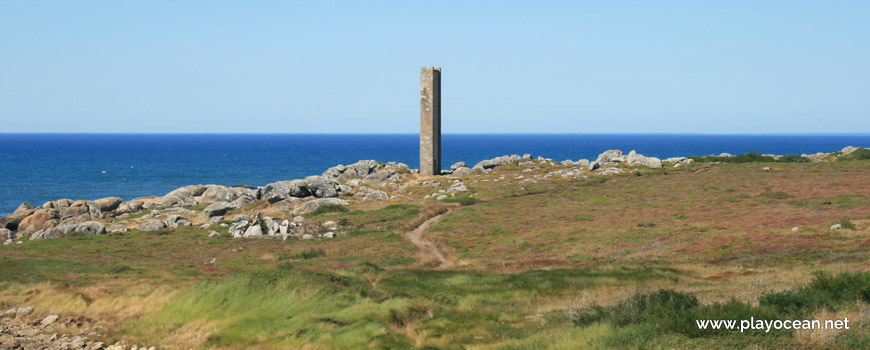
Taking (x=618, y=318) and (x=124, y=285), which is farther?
(x=124, y=285)

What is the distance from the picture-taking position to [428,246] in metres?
36.2

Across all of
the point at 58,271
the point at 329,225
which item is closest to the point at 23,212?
the point at 58,271

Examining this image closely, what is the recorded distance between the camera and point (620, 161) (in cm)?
7744

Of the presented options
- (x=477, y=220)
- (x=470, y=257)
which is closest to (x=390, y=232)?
(x=477, y=220)

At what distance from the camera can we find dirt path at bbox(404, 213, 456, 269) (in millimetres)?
31672

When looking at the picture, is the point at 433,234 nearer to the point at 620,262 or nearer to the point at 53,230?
the point at 620,262

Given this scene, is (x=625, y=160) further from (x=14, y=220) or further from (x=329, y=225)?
(x=14, y=220)

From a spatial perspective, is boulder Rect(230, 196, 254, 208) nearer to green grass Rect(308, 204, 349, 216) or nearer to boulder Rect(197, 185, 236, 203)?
boulder Rect(197, 185, 236, 203)

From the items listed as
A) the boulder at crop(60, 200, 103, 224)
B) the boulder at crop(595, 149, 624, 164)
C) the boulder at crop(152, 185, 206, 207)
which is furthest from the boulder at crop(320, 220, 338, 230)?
the boulder at crop(595, 149, 624, 164)

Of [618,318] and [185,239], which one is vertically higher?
[618,318]

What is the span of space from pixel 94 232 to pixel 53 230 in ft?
9.75

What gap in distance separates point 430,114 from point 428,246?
98.3 ft

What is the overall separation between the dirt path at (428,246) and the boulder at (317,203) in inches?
406

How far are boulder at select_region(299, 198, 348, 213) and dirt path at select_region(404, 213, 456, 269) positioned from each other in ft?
33.8
